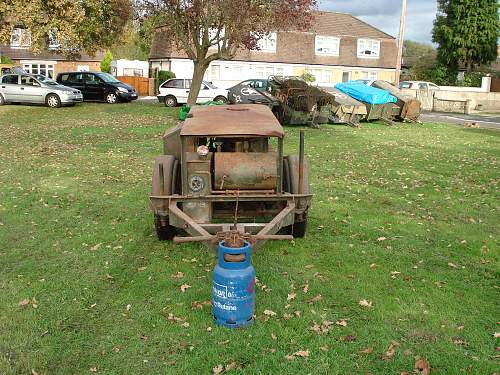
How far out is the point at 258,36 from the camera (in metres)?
23.3

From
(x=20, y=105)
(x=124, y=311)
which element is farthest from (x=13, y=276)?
(x=20, y=105)

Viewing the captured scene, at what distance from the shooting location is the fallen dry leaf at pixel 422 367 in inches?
165

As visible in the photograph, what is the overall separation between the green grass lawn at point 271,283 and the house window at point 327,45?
37.2 m

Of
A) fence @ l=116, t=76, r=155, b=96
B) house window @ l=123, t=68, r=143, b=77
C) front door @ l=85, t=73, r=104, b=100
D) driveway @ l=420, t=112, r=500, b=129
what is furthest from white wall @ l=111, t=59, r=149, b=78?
driveway @ l=420, t=112, r=500, b=129

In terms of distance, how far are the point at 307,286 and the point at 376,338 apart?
3.90 feet

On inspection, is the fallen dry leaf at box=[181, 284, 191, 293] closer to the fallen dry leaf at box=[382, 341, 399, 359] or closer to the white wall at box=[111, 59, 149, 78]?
the fallen dry leaf at box=[382, 341, 399, 359]

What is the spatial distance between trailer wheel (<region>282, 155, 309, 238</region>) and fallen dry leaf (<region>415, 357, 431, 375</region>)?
2798 millimetres

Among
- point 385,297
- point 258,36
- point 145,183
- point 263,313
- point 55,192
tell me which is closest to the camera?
point 263,313

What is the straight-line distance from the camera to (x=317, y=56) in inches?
1852

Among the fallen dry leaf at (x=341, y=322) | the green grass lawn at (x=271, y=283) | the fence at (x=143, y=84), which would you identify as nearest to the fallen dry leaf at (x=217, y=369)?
the green grass lawn at (x=271, y=283)

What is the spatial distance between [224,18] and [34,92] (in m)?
10.5

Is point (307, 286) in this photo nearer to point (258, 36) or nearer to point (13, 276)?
point (13, 276)

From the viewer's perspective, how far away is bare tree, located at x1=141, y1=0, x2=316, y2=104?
20.9 m

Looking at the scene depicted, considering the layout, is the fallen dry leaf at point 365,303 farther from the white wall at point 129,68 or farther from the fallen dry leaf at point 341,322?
the white wall at point 129,68
